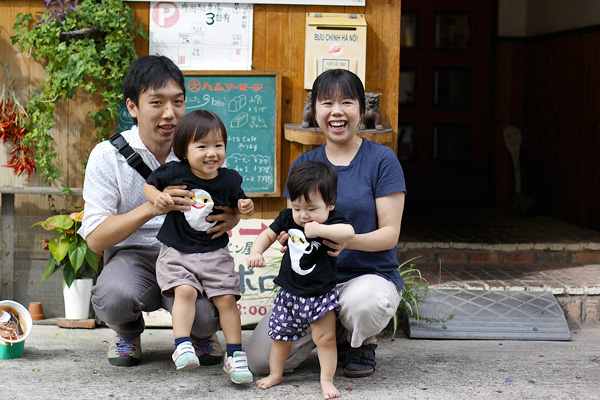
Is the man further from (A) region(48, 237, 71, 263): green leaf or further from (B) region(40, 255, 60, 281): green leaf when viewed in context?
(B) region(40, 255, 60, 281): green leaf

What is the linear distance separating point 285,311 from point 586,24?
555 cm

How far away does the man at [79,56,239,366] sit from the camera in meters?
3.21

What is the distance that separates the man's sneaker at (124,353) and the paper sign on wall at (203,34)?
2045mm

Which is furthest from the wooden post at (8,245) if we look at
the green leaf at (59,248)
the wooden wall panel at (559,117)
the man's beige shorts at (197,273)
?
the wooden wall panel at (559,117)

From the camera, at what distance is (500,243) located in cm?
573

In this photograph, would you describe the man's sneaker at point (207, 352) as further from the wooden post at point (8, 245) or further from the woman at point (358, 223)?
the wooden post at point (8, 245)

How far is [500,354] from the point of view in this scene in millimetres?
3854

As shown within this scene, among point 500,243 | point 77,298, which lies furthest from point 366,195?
point 500,243

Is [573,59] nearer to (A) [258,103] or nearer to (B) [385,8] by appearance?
(B) [385,8]

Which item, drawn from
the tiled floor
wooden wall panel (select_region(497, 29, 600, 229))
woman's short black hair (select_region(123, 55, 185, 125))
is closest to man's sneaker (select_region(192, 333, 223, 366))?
woman's short black hair (select_region(123, 55, 185, 125))

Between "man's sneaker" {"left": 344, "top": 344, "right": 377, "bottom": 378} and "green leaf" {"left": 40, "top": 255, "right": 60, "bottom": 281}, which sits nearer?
"man's sneaker" {"left": 344, "top": 344, "right": 377, "bottom": 378}

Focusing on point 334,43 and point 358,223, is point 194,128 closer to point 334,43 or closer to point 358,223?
point 358,223

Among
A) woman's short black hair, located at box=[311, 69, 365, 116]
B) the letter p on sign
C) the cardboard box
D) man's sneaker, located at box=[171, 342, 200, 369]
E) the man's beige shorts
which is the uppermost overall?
the letter p on sign

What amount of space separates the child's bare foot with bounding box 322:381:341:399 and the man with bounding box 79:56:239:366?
625 millimetres
